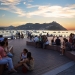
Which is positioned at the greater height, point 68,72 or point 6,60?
point 6,60

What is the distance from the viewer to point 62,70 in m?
7.62

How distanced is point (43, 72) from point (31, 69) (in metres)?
0.61

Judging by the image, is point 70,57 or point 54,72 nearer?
point 54,72

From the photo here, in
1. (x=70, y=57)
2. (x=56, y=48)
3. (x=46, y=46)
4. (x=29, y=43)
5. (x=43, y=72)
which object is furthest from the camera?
(x=29, y=43)

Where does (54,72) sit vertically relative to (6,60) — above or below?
below

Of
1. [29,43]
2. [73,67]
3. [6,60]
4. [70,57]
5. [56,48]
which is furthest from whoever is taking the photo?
[29,43]

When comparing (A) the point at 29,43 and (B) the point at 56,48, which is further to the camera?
(A) the point at 29,43

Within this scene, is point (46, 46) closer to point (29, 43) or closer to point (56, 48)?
point (56, 48)

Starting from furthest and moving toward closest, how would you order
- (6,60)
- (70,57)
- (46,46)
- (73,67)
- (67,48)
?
(46,46) → (67,48) → (70,57) → (73,67) → (6,60)

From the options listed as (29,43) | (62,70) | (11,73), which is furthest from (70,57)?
(29,43)

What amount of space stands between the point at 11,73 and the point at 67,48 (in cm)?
541

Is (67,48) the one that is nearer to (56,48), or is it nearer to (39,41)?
(56,48)

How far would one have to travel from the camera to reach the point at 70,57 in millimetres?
10398

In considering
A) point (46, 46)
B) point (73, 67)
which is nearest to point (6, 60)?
point (73, 67)
